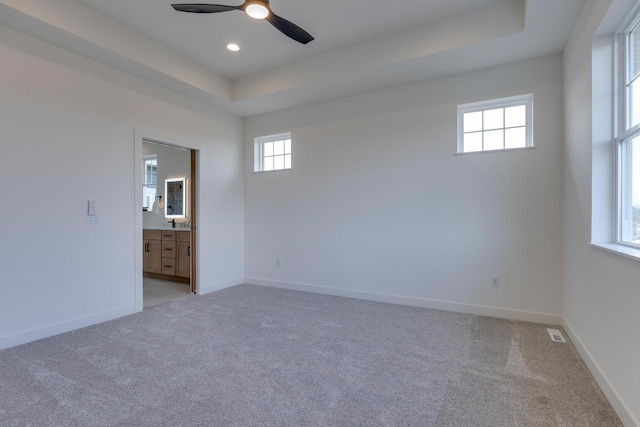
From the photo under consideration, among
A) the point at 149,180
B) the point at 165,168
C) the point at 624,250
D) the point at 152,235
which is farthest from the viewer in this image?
the point at 149,180

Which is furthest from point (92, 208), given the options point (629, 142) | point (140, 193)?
point (629, 142)

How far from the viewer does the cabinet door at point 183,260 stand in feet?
16.2

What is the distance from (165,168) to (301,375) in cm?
514

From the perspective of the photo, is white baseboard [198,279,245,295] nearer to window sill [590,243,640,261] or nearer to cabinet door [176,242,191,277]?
cabinet door [176,242,191,277]

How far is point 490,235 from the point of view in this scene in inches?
132

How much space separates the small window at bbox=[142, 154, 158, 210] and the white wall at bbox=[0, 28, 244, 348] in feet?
8.47

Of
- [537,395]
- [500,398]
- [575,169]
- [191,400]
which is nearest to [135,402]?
[191,400]

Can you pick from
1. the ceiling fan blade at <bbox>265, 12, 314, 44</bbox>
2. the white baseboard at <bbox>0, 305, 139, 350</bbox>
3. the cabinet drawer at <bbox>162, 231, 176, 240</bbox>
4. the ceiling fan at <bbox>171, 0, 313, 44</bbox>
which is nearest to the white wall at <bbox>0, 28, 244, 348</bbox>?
the white baseboard at <bbox>0, 305, 139, 350</bbox>

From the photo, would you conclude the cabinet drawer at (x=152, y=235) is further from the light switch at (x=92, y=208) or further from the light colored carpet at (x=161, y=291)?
the light switch at (x=92, y=208)

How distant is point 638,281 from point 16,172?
4.40 meters

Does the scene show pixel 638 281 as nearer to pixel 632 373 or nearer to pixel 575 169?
pixel 632 373

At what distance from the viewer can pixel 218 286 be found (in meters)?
4.65

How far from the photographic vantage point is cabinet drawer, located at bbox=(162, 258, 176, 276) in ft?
16.9

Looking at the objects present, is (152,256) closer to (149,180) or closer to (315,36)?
(149,180)
